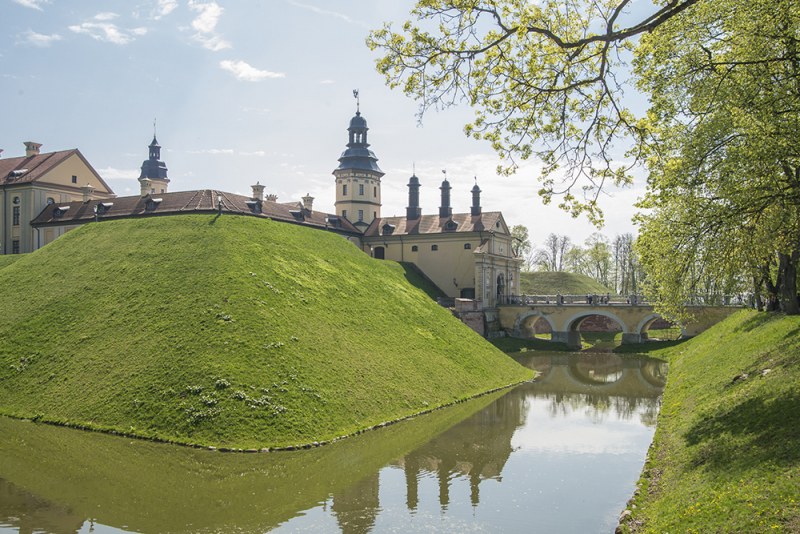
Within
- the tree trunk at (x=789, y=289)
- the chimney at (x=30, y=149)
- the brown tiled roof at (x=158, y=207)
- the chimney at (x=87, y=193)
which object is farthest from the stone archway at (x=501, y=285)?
the chimney at (x=30, y=149)

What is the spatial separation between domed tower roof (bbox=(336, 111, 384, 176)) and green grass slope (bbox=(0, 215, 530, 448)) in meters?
28.4

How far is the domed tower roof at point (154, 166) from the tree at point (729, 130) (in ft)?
249

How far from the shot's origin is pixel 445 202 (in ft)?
210

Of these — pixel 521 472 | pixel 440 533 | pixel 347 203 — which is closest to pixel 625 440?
pixel 521 472

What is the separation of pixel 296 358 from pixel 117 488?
9.47m

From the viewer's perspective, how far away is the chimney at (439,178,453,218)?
209ft

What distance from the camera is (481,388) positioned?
3102 centimetres

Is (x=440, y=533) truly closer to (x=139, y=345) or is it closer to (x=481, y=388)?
(x=139, y=345)

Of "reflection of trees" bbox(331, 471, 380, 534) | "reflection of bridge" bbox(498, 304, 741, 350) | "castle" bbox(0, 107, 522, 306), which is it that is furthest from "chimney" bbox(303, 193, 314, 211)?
"reflection of trees" bbox(331, 471, 380, 534)

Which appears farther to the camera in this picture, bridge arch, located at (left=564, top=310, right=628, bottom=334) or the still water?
bridge arch, located at (left=564, top=310, right=628, bottom=334)

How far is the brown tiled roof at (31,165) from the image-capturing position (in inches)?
2051

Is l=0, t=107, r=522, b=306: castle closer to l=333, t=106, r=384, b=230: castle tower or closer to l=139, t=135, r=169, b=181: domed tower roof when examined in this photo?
l=333, t=106, r=384, b=230: castle tower

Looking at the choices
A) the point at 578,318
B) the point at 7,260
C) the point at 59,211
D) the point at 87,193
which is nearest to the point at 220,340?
the point at 7,260

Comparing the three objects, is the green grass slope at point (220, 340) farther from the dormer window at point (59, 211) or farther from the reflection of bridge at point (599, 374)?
the dormer window at point (59, 211)
